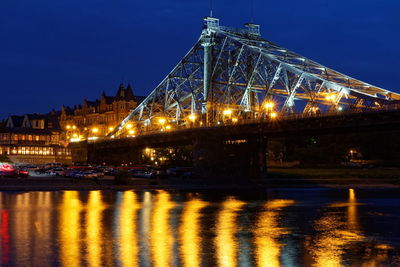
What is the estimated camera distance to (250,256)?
98.0ft

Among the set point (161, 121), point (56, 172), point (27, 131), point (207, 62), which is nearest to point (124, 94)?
point (27, 131)

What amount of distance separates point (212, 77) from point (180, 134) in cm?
1437

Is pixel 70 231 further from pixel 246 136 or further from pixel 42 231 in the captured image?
pixel 246 136

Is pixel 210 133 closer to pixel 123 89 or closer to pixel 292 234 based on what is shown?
pixel 292 234

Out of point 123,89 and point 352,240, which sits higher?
→ point 123,89

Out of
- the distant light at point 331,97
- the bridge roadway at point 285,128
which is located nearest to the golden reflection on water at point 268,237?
the bridge roadway at point 285,128

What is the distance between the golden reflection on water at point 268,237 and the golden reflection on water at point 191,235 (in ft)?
9.48

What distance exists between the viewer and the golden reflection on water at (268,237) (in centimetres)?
2917

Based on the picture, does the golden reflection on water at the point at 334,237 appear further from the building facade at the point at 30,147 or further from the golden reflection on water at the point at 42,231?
the building facade at the point at 30,147

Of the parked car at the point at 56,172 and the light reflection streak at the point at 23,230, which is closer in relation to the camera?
the light reflection streak at the point at 23,230

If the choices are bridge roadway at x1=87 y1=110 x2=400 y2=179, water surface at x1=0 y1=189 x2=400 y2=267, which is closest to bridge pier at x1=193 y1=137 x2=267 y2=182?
bridge roadway at x1=87 y1=110 x2=400 y2=179

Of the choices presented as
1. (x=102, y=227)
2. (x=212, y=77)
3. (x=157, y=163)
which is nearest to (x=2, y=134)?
(x=157, y=163)

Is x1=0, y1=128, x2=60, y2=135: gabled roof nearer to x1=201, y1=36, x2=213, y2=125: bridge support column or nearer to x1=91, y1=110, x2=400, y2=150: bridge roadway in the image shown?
x1=91, y1=110, x2=400, y2=150: bridge roadway

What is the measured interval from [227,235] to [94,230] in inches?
314
